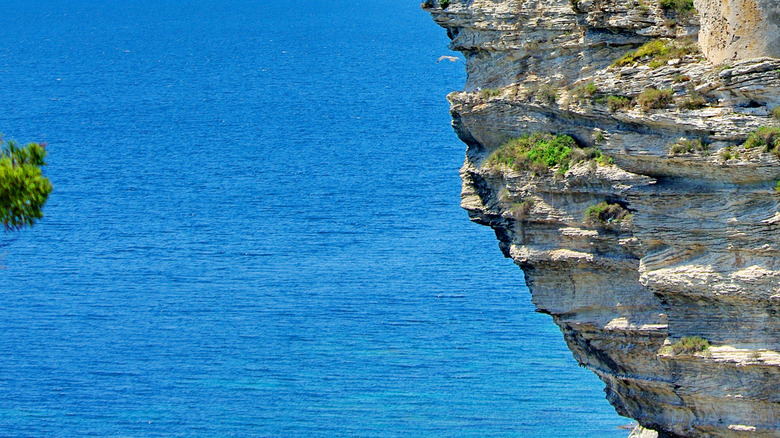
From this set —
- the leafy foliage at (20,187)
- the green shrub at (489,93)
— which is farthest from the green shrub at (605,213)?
the leafy foliage at (20,187)

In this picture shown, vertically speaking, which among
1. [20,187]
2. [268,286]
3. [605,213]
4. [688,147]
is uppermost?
[20,187]

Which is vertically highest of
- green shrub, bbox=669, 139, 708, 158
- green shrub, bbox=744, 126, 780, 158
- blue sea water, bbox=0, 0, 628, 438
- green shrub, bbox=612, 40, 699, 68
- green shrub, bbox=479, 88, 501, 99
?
green shrub, bbox=612, 40, 699, 68

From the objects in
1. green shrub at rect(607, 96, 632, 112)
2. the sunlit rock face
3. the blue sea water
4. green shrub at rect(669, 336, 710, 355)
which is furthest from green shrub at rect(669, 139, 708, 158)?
the blue sea water

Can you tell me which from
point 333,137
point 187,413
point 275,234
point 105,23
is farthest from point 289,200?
point 105,23

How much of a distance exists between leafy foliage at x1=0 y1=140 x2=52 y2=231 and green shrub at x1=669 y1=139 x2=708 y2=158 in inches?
464

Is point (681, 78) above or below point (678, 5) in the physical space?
below

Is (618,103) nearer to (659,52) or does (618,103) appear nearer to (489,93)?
(659,52)

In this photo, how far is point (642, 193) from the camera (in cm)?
2405

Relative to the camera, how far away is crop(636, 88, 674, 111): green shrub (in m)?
23.0

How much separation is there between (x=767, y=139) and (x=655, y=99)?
7.51 feet

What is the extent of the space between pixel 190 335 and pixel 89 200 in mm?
21791

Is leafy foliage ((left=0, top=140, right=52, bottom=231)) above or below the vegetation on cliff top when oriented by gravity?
above

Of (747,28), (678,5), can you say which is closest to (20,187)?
(747,28)

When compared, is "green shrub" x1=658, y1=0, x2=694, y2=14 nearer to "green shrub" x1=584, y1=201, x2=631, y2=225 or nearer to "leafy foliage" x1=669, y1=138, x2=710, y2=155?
"leafy foliage" x1=669, y1=138, x2=710, y2=155
